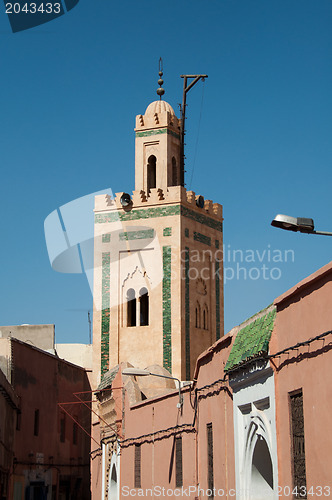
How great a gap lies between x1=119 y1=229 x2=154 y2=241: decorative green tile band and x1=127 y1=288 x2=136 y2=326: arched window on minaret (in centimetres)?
185

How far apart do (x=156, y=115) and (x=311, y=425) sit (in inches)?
859

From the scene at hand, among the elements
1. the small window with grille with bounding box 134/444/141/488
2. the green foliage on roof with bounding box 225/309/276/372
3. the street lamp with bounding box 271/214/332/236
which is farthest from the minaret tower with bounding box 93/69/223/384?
the street lamp with bounding box 271/214/332/236

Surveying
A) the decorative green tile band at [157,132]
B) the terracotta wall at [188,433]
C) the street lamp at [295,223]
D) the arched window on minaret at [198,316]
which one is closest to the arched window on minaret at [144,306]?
the arched window on minaret at [198,316]

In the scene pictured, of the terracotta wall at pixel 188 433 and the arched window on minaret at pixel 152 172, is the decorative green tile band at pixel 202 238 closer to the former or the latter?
the arched window on minaret at pixel 152 172

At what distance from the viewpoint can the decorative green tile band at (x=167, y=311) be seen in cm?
2714

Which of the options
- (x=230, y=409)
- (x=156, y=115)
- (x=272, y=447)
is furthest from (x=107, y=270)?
→ (x=272, y=447)

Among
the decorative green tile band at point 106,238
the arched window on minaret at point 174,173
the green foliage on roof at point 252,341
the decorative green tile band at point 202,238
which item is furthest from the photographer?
the arched window on minaret at point 174,173

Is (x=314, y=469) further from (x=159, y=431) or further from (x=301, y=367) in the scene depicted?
(x=159, y=431)

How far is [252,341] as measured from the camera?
39.0ft

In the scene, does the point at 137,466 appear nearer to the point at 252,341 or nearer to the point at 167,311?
the point at 252,341

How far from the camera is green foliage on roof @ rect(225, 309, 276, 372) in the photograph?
36.9 ft

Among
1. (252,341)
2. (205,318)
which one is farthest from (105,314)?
(252,341)

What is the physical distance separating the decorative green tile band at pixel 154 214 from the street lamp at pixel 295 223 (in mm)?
19906

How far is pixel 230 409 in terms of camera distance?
1316 cm
